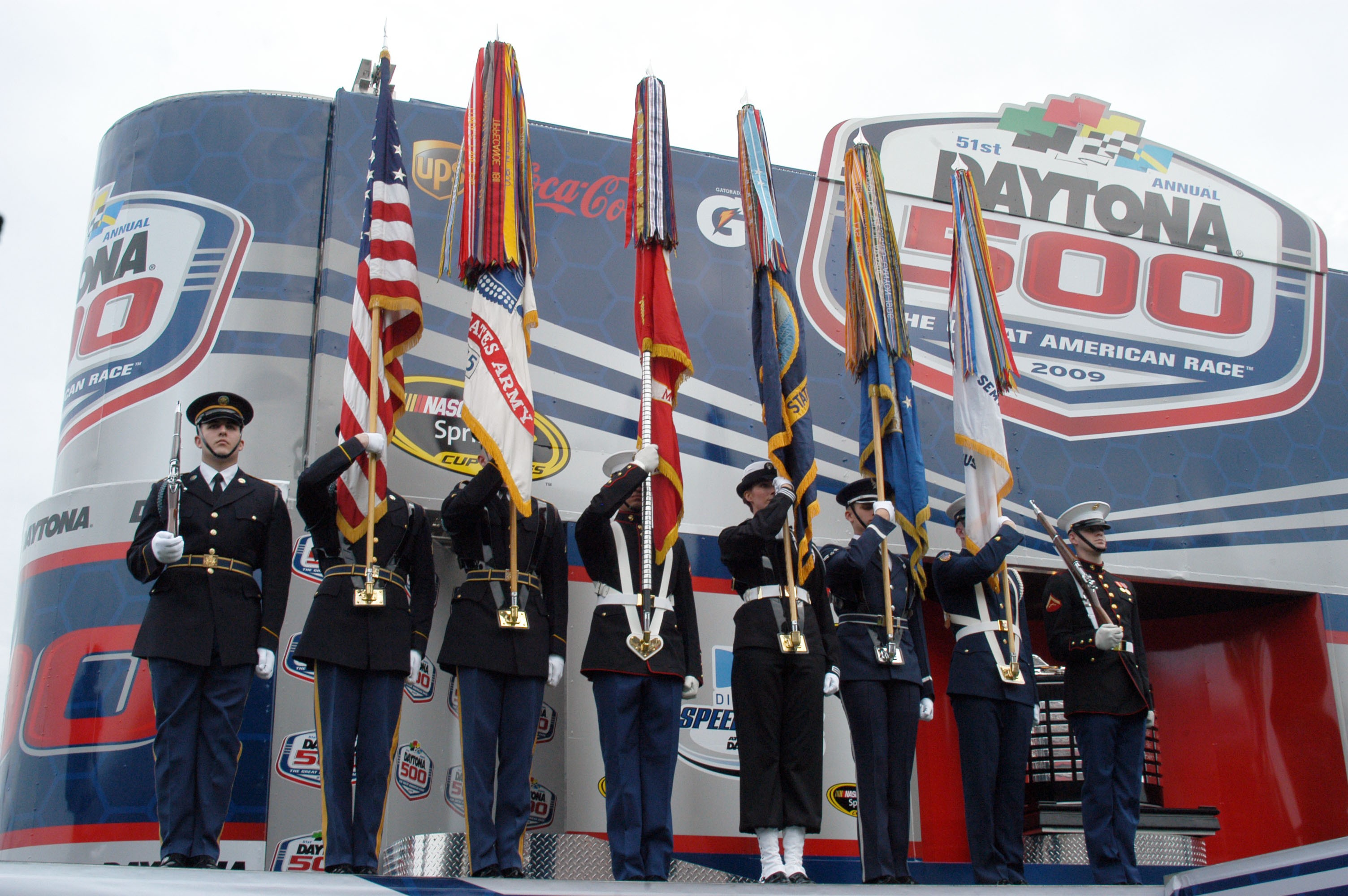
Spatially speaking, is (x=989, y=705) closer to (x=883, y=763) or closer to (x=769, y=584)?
(x=883, y=763)

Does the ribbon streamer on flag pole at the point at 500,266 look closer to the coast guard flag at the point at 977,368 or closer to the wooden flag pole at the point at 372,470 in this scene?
the wooden flag pole at the point at 372,470

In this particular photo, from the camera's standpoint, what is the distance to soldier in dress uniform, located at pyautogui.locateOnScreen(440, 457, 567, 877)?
4.43 metres

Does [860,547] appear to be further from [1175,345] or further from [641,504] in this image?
[1175,345]

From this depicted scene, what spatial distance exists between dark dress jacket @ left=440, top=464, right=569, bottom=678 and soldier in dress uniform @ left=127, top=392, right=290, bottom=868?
63cm

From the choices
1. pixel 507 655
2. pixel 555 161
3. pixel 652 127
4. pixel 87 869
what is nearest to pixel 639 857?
pixel 507 655

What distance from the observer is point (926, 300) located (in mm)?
7227

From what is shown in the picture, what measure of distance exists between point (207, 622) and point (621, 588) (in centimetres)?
149

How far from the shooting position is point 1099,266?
7.65 m

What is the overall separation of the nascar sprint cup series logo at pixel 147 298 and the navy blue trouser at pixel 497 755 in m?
2.28

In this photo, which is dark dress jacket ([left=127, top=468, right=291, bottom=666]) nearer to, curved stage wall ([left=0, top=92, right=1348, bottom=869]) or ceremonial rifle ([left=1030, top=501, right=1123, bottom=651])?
curved stage wall ([left=0, top=92, right=1348, bottom=869])

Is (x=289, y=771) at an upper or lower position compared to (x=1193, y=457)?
lower

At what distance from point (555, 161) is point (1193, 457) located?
402 cm

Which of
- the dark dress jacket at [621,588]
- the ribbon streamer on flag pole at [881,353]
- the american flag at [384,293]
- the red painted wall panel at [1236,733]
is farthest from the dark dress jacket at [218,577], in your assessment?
the red painted wall panel at [1236,733]

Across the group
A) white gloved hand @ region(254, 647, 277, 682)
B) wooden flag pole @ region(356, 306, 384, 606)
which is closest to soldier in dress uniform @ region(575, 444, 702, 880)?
wooden flag pole @ region(356, 306, 384, 606)
